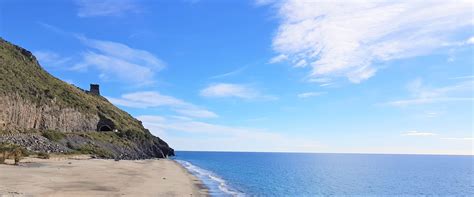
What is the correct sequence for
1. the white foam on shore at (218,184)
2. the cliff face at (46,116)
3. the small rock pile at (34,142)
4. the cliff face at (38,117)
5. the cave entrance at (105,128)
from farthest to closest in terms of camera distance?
the cave entrance at (105,128)
the cliff face at (38,117)
the cliff face at (46,116)
the small rock pile at (34,142)
the white foam on shore at (218,184)

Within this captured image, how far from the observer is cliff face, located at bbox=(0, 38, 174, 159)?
7338 centimetres

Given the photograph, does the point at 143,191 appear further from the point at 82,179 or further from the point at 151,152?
the point at 151,152

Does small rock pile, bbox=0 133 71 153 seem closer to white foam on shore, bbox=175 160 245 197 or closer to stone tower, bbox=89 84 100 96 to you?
white foam on shore, bbox=175 160 245 197

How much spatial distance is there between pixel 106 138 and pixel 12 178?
2755 inches

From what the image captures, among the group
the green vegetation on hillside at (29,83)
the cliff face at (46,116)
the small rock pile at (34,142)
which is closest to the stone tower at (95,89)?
the cliff face at (46,116)

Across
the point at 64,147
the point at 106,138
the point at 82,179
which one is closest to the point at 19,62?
the point at 106,138

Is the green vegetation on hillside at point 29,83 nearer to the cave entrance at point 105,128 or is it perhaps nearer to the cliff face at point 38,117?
the cliff face at point 38,117

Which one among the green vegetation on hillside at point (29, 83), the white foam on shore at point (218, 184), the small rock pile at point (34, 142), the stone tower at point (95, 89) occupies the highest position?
the stone tower at point (95, 89)

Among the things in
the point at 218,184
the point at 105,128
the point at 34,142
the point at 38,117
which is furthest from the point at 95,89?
the point at 218,184

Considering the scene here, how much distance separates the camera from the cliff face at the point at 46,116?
7338cm

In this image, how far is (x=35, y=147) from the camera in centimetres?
6600

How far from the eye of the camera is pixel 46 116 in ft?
286

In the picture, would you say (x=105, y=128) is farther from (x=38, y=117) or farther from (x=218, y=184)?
(x=218, y=184)

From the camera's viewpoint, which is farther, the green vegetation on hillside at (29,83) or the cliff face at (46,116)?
the green vegetation on hillside at (29,83)
